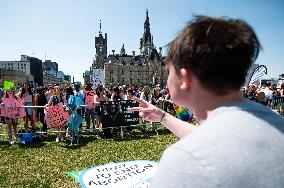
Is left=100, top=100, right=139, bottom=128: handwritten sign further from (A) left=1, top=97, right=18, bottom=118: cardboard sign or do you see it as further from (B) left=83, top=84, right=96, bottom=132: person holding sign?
(A) left=1, top=97, right=18, bottom=118: cardboard sign

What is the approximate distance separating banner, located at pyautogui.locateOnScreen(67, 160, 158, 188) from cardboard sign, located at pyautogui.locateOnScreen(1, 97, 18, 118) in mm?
8916

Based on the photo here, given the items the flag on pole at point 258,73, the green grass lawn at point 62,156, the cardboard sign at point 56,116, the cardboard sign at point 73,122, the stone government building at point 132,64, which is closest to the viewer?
the green grass lawn at point 62,156

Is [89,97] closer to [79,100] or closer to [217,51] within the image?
[79,100]

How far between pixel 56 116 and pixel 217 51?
34.9 ft

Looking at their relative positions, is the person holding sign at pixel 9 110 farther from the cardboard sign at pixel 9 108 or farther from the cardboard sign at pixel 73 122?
the cardboard sign at pixel 73 122

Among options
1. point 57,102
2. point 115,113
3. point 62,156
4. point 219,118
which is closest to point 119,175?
point 219,118

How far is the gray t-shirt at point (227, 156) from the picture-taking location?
1.01m

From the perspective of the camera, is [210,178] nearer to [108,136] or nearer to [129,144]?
[129,144]

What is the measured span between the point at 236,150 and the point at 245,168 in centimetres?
6

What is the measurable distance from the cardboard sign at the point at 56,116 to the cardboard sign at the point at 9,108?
136 cm

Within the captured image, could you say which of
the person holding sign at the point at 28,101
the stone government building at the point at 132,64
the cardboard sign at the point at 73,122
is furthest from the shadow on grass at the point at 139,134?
the stone government building at the point at 132,64

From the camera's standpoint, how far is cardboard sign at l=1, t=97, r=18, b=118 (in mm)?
11433

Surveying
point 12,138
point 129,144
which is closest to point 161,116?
point 129,144

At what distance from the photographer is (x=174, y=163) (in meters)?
1.04
